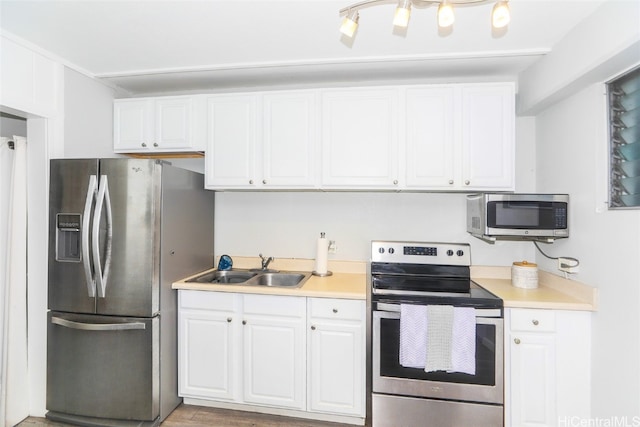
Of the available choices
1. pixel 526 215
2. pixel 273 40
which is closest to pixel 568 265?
pixel 526 215

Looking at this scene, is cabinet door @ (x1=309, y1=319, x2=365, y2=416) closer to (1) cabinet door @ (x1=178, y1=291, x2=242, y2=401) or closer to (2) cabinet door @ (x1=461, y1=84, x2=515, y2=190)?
(1) cabinet door @ (x1=178, y1=291, x2=242, y2=401)

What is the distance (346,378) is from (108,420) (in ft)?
5.31

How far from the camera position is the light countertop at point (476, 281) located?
182cm

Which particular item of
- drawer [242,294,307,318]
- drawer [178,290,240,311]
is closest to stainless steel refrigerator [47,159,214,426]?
drawer [178,290,240,311]

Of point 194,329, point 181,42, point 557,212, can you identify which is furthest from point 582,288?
point 181,42

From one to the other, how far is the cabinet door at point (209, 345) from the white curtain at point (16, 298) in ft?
3.47

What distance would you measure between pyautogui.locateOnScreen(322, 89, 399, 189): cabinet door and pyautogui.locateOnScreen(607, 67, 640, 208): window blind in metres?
1.21

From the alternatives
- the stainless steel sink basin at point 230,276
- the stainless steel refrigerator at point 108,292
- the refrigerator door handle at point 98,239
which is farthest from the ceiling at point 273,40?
the stainless steel sink basin at point 230,276

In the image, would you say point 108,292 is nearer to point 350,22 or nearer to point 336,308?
point 336,308

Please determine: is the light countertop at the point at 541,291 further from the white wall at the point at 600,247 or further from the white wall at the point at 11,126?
the white wall at the point at 11,126

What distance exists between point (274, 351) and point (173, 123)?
1929 mm

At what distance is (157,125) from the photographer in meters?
2.46

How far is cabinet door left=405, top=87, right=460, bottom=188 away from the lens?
215 centimetres

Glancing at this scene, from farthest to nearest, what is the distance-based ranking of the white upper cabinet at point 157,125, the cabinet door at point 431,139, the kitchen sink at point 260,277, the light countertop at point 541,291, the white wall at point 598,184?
the kitchen sink at point 260,277, the white upper cabinet at point 157,125, the cabinet door at point 431,139, the light countertop at point 541,291, the white wall at point 598,184
